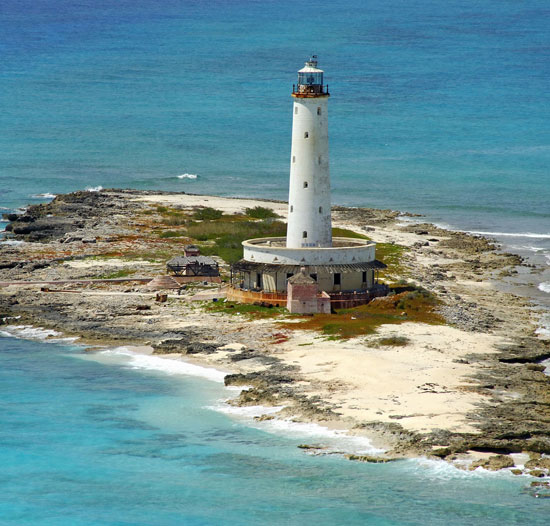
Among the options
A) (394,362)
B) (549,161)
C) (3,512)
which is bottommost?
(3,512)

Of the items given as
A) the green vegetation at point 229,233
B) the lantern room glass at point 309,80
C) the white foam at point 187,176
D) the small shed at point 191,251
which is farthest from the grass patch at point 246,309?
the white foam at point 187,176

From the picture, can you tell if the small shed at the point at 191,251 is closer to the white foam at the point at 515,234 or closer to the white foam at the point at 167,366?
the white foam at the point at 167,366

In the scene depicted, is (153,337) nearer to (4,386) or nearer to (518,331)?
(4,386)

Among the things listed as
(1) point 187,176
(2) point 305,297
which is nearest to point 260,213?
(2) point 305,297

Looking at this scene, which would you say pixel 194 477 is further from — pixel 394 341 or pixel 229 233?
pixel 229 233

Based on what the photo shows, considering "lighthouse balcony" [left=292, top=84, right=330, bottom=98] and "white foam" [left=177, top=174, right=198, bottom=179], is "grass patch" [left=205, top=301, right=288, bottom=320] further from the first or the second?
"white foam" [left=177, top=174, right=198, bottom=179]

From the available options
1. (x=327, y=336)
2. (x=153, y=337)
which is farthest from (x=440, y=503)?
(x=153, y=337)

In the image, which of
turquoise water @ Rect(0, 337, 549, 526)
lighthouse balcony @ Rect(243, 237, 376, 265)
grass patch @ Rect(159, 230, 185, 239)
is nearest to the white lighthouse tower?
lighthouse balcony @ Rect(243, 237, 376, 265)
